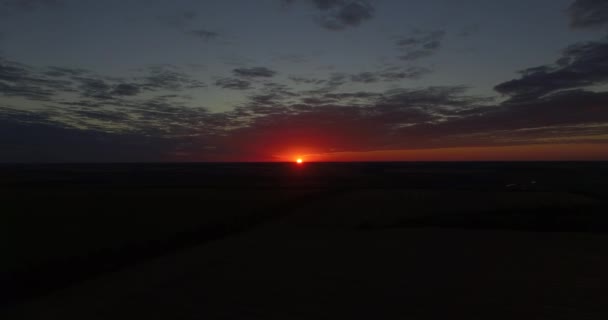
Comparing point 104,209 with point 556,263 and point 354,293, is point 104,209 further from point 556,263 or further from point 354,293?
point 556,263

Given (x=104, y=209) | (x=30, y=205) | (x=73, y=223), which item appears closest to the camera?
(x=73, y=223)

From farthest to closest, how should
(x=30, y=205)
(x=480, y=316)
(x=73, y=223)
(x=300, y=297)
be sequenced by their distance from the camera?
(x=30, y=205)
(x=73, y=223)
(x=300, y=297)
(x=480, y=316)

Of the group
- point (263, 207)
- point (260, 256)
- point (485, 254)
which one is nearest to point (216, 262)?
point (260, 256)

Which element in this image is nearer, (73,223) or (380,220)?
(73,223)

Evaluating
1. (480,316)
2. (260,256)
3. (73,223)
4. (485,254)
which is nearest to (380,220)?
(485,254)

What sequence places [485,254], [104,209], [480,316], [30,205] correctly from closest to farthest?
[480,316]
[485,254]
[104,209]
[30,205]

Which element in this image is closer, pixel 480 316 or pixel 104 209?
pixel 480 316

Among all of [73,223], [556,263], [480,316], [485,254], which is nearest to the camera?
[480,316]

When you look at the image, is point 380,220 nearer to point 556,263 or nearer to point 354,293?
point 556,263
